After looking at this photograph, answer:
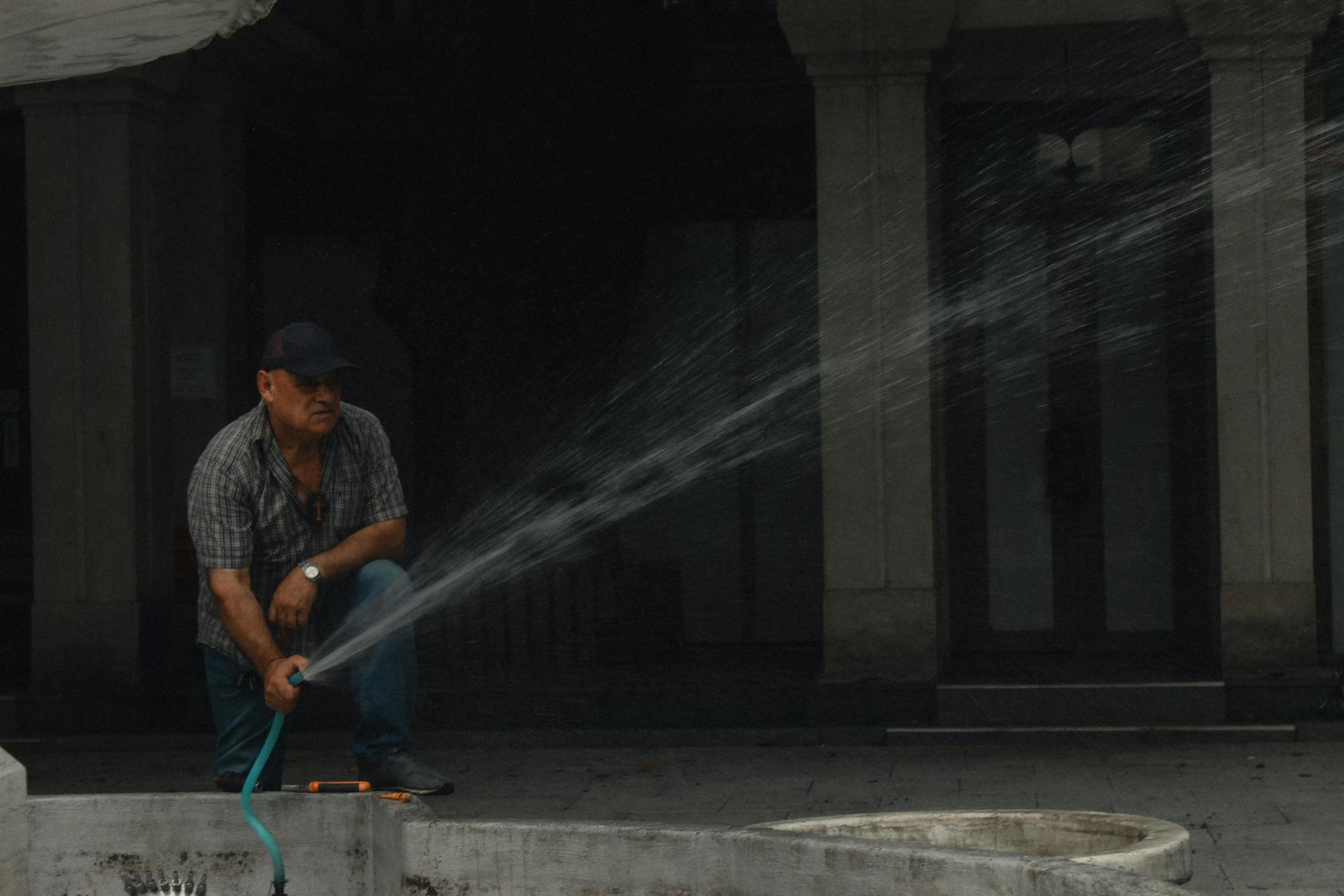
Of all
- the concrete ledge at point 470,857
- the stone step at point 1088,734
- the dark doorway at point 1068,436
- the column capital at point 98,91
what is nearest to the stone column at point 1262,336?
the stone step at point 1088,734

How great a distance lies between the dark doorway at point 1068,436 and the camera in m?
12.7

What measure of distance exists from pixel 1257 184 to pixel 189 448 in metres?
6.40

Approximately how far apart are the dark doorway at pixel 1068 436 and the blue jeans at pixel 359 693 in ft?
24.2

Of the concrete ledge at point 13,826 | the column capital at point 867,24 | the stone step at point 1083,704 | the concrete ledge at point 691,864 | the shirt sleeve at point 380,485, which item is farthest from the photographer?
the column capital at point 867,24

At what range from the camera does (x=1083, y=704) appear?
10602mm

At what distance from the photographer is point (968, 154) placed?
497 inches

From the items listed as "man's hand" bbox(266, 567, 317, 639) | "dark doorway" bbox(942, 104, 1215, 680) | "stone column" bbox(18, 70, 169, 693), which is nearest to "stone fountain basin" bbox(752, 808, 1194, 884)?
"man's hand" bbox(266, 567, 317, 639)

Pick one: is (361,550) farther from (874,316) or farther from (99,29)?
(874,316)

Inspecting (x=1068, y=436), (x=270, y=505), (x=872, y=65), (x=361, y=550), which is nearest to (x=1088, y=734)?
(x=1068, y=436)

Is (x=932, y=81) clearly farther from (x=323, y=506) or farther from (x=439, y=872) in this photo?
(x=439, y=872)

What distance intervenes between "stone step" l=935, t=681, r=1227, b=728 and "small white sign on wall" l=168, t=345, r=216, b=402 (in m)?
4.92

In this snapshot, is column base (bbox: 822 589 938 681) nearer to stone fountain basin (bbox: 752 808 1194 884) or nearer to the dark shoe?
the dark shoe

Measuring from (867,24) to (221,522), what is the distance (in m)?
6.16

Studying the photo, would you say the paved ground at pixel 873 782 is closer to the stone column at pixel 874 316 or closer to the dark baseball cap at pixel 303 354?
the stone column at pixel 874 316
